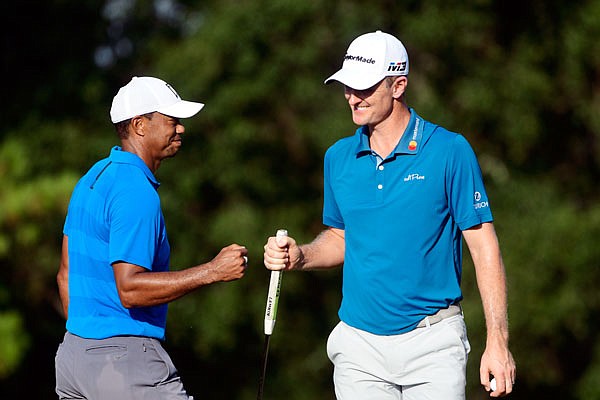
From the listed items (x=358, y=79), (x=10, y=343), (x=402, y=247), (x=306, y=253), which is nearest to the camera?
(x=402, y=247)

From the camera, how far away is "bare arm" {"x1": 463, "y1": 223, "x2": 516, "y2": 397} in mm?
3602

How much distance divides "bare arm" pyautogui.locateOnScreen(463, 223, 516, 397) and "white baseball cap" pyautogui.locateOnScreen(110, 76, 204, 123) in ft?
3.77

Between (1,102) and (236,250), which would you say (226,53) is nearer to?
(1,102)

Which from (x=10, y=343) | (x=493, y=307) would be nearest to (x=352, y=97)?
(x=493, y=307)

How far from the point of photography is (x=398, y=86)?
3965 millimetres

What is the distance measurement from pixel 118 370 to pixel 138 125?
0.91m

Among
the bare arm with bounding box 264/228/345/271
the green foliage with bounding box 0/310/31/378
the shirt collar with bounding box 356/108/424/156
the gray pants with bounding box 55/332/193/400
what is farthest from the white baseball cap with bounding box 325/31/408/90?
the green foliage with bounding box 0/310/31/378

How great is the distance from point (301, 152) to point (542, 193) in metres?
3.19

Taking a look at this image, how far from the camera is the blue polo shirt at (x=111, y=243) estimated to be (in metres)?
3.59

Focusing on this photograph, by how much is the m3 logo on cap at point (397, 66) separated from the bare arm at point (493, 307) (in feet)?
2.16

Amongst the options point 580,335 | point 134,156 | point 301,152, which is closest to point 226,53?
point 301,152

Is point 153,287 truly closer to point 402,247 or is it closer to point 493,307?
point 402,247

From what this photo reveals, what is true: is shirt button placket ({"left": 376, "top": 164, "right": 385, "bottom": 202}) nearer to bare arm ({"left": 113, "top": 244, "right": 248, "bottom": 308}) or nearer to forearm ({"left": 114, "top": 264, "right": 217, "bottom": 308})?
bare arm ({"left": 113, "top": 244, "right": 248, "bottom": 308})

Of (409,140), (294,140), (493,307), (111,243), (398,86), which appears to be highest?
(294,140)
